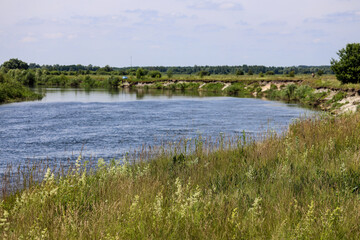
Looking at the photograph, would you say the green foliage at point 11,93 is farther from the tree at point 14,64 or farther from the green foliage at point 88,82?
the tree at point 14,64

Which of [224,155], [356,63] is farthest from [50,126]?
[356,63]

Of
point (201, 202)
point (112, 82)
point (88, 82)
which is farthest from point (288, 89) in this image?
point (88, 82)

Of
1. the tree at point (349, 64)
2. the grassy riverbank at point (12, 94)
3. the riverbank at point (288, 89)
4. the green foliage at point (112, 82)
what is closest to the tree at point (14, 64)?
the green foliage at point (112, 82)

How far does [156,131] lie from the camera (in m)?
22.8

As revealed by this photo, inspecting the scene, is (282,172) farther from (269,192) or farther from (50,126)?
(50,126)

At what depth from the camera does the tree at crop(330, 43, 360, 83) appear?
3987cm

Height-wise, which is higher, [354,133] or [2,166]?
[354,133]

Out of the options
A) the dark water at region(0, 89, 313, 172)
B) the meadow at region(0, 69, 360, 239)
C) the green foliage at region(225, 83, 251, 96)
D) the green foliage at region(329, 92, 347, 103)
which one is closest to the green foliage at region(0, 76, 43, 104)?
the dark water at region(0, 89, 313, 172)

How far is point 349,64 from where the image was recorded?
3997cm

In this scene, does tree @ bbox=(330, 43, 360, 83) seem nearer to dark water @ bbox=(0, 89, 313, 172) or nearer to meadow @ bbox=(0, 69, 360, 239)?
dark water @ bbox=(0, 89, 313, 172)

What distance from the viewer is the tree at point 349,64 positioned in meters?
39.9

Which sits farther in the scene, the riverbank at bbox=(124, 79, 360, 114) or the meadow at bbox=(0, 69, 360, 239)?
→ the riverbank at bbox=(124, 79, 360, 114)

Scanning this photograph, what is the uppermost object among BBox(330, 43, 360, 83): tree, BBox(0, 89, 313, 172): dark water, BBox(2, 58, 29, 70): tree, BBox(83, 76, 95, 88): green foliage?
BBox(2, 58, 29, 70): tree

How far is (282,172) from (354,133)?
5.74 metres
